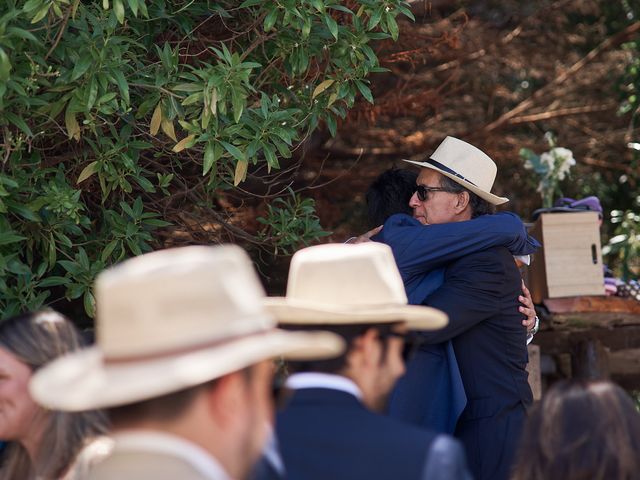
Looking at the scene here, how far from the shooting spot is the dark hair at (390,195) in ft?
14.9

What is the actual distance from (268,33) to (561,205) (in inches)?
104

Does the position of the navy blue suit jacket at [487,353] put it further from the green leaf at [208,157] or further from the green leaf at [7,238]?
the green leaf at [7,238]

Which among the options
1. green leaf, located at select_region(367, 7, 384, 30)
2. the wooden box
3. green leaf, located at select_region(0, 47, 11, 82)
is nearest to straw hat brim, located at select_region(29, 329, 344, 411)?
green leaf, located at select_region(0, 47, 11, 82)

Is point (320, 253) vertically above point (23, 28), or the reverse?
point (23, 28)

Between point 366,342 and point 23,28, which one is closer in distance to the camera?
point 366,342

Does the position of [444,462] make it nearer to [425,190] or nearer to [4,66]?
[4,66]

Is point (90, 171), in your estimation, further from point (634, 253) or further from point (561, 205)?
point (634, 253)

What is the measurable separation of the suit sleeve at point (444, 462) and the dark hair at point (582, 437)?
39 cm

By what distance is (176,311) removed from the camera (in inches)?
69.7

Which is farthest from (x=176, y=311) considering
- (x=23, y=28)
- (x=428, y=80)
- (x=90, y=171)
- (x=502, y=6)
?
(x=502, y=6)

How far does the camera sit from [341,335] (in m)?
2.31

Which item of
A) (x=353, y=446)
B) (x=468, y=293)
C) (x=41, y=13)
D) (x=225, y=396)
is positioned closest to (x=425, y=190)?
(x=468, y=293)

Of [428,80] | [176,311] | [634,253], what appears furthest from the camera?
[428,80]

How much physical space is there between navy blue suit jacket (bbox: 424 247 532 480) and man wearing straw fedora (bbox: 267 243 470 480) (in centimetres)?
156
